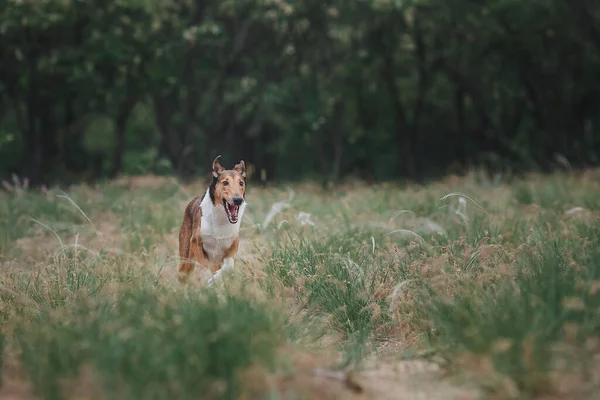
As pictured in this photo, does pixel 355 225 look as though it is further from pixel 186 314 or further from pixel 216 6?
pixel 216 6

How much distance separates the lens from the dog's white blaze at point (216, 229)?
6.81 meters

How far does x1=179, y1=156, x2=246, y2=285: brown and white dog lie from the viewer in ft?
21.4

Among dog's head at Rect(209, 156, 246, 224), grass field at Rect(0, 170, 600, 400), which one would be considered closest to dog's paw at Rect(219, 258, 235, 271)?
grass field at Rect(0, 170, 600, 400)

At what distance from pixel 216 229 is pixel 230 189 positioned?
0.53 meters

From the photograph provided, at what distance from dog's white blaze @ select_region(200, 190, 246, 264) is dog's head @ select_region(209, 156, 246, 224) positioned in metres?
0.11

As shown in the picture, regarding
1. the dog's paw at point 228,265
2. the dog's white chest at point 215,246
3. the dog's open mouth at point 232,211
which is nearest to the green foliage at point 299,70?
the dog's white chest at point 215,246

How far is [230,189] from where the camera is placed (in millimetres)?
6477

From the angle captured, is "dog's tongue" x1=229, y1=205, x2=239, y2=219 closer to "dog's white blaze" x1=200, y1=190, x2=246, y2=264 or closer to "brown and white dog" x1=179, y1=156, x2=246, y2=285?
"brown and white dog" x1=179, y1=156, x2=246, y2=285

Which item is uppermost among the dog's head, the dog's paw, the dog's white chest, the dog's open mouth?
the dog's head

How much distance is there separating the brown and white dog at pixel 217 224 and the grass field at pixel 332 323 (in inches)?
12.6

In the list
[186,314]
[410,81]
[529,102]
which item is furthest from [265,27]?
[186,314]

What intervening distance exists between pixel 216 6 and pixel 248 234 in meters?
14.8

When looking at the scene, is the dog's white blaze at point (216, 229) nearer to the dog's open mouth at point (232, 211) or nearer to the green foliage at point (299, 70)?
the dog's open mouth at point (232, 211)

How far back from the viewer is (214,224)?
22.4 ft
